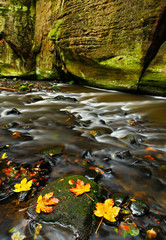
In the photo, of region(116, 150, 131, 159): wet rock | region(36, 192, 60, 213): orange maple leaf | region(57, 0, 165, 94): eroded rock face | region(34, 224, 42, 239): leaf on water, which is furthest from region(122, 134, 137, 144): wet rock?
region(57, 0, 165, 94): eroded rock face

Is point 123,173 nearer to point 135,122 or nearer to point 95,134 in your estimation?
point 95,134

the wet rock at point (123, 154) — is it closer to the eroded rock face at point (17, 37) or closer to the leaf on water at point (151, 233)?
the leaf on water at point (151, 233)

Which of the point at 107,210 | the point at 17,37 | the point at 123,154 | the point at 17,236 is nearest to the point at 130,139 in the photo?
the point at 123,154

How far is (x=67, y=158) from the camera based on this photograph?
229 cm

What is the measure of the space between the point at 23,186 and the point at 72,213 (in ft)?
2.21

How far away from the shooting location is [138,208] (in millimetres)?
1448

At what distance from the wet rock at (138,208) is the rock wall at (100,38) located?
6044 millimetres

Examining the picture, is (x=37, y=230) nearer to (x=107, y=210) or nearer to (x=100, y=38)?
(x=107, y=210)

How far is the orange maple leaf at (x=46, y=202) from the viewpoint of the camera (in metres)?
1.36

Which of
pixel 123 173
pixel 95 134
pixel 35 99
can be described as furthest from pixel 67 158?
pixel 35 99

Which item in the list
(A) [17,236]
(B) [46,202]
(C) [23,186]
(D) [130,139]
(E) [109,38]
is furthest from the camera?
(E) [109,38]

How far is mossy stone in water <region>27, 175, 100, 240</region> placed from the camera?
126 centimetres

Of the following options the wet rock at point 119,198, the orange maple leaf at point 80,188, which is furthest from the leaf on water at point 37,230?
the wet rock at point 119,198

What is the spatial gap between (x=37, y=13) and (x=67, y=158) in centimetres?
1466
